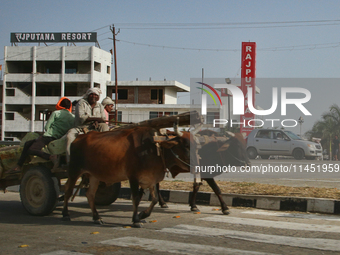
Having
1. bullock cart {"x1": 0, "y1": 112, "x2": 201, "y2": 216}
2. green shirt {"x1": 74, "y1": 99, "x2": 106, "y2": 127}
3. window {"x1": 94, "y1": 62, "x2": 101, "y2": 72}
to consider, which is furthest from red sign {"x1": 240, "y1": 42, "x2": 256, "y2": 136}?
bullock cart {"x1": 0, "y1": 112, "x2": 201, "y2": 216}

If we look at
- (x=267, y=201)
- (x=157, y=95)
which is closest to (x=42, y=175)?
(x=267, y=201)

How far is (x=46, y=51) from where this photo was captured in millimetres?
50875

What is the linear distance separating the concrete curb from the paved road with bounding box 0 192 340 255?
381 millimetres

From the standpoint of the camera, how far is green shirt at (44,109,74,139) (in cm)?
793

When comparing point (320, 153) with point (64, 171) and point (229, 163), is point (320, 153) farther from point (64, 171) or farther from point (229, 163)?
point (64, 171)

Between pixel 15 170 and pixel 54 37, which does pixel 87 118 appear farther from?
pixel 54 37

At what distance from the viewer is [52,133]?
26.1ft

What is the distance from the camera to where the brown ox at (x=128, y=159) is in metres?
6.61

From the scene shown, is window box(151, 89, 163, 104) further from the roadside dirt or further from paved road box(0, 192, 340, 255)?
paved road box(0, 192, 340, 255)

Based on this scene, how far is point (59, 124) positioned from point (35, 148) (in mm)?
732

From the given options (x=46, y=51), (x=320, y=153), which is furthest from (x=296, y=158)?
(x=46, y=51)

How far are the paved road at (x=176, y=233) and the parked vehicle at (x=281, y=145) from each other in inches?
565

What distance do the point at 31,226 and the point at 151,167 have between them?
2.12 meters

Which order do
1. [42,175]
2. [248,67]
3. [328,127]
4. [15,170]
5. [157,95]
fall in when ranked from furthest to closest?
[157,95] < [248,67] < [328,127] < [15,170] < [42,175]
